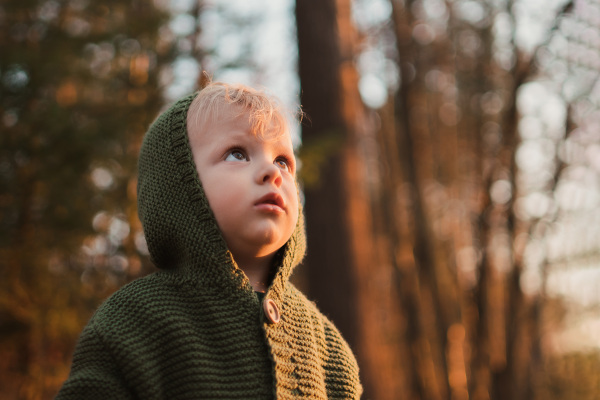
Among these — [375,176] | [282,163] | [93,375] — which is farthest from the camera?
[375,176]

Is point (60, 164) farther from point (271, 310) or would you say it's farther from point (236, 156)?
point (271, 310)

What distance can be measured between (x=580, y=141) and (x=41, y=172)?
674 cm

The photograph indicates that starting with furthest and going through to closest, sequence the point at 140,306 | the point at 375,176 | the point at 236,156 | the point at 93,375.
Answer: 1. the point at 375,176
2. the point at 236,156
3. the point at 140,306
4. the point at 93,375

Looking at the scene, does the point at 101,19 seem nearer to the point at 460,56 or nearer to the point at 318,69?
the point at 318,69

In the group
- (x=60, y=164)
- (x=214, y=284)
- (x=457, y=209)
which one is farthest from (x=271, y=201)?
(x=457, y=209)

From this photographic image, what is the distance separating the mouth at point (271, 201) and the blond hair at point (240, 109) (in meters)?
0.19

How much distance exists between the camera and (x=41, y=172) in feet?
14.1

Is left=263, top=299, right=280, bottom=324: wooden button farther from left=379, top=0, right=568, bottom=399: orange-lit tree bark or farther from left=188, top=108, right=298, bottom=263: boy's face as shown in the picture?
left=379, top=0, right=568, bottom=399: orange-lit tree bark

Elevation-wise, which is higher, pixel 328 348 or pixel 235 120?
pixel 235 120

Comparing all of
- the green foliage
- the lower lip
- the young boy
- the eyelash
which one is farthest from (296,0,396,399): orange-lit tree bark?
the lower lip

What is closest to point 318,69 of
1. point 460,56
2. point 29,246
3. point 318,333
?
point 29,246

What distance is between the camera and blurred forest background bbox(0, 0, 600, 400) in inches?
179

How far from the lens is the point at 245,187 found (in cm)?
157

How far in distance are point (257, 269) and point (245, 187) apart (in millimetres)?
295
